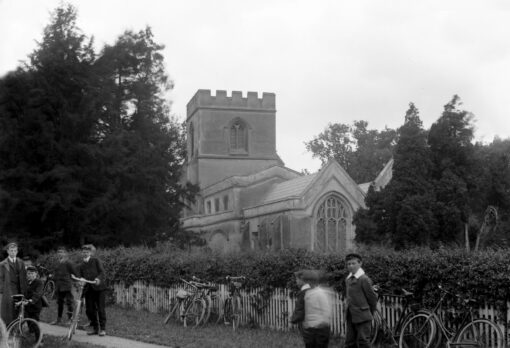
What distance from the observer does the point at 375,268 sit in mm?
12625

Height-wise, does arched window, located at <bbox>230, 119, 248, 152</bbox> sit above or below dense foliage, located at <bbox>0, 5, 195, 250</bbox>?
above

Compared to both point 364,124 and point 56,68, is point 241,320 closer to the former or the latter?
point 56,68

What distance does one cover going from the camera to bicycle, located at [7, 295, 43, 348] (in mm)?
11599

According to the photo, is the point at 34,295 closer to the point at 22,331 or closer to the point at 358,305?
the point at 22,331

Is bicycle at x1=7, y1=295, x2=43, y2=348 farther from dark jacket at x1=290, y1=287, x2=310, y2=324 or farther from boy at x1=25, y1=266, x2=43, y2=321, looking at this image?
dark jacket at x1=290, y1=287, x2=310, y2=324

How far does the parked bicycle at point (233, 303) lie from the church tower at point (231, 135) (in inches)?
1986

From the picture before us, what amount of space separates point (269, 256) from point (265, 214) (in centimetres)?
3404

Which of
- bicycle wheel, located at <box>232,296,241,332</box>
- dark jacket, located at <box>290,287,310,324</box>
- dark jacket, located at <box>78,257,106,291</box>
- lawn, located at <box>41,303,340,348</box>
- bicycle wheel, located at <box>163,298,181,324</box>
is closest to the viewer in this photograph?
dark jacket, located at <box>290,287,310,324</box>

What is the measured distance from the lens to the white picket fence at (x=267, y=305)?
40.0 feet

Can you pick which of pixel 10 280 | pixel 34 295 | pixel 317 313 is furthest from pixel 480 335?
pixel 10 280

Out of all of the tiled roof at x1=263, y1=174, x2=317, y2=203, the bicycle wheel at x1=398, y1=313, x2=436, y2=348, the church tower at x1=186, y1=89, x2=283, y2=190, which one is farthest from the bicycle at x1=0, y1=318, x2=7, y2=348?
the church tower at x1=186, y1=89, x2=283, y2=190

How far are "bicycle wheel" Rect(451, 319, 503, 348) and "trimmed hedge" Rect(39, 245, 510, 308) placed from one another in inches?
16.8

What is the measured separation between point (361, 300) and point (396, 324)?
3222 millimetres

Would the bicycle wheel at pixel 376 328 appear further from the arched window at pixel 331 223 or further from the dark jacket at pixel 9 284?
the arched window at pixel 331 223
